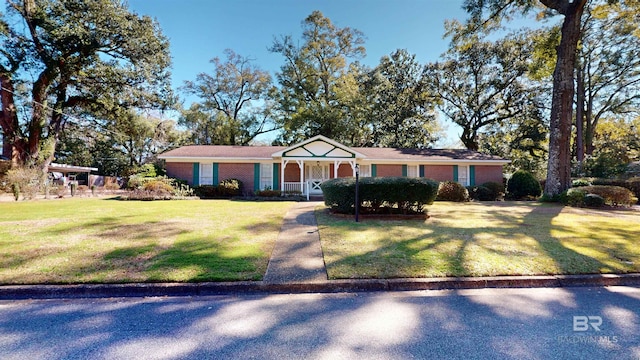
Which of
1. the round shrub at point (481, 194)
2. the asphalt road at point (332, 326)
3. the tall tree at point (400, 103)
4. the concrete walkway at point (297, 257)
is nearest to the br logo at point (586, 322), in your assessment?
the asphalt road at point (332, 326)

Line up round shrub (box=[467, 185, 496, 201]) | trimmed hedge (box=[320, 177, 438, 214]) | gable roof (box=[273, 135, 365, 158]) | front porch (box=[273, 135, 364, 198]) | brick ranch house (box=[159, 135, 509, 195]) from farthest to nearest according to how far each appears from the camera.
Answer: brick ranch house (box=[159, 135, 509, 195]) < gable roof (box=[273, 135, 365, 158]) < front porch (box=[273, 135, 364, 198]) < round shrub (box=[467, 185, 496, 201]) < trimmed hedge (box=[320, 177, 438, 214])

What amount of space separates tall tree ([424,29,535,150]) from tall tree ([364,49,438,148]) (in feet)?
5.18

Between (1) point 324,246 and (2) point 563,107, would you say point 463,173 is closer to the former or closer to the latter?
(2) point 563,107

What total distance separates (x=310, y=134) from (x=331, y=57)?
828 cm

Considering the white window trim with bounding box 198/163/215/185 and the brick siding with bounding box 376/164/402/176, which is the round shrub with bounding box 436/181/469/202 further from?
the white window trim with bounding box 198/163/215/185

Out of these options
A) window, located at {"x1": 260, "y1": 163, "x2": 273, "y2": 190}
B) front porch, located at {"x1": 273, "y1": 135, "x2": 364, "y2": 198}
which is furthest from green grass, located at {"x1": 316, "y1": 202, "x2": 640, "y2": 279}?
window, located at {"x1": 260, "y1": 163, "x2": 273, "y2": 190}

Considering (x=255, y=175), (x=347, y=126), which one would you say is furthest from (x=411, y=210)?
(x=347, y=126)

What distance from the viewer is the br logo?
2.92 meters

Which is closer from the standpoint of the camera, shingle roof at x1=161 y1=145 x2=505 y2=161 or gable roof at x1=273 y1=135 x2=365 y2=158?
gable roof at x1=273 y1=135 x2=365 y2=158

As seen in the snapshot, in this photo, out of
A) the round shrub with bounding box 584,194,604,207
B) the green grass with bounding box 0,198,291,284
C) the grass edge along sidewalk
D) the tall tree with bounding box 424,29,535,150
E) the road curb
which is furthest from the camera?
the tall tree with bounding box 424,29,535,150

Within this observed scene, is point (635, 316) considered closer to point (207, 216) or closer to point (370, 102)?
point (207, 216)

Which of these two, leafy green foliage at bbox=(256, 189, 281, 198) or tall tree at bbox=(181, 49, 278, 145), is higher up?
tall tree at bbox=(181, 49, 278, 145)

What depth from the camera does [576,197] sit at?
12.5 metres

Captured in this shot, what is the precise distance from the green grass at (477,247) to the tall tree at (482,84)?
19230 millimetres
